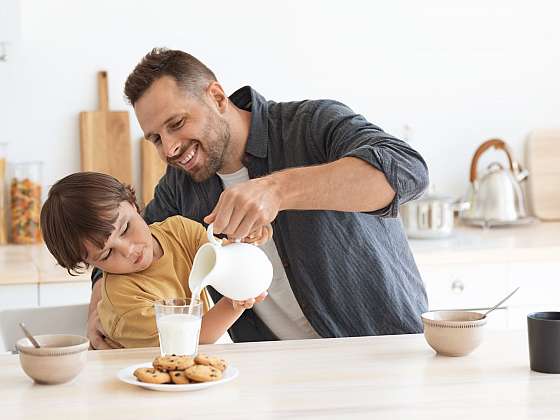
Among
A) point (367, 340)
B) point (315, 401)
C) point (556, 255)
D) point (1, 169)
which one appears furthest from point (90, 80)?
point (315, 401)

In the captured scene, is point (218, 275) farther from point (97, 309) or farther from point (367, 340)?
point (97, 309)

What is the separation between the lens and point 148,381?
1553 mm

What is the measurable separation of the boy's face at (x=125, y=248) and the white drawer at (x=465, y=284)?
1.30m

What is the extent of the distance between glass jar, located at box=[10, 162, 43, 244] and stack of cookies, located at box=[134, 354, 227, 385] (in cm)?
193

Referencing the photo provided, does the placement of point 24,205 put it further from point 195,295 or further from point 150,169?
point 195,295

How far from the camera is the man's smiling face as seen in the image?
224cm

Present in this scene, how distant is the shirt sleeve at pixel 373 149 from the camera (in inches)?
74.2

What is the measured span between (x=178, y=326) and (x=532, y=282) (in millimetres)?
1816

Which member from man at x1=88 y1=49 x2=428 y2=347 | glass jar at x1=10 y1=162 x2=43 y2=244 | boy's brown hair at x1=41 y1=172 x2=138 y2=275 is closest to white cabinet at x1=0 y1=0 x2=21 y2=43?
glass jar at x1=10 y1=162 x2=43 y2=244

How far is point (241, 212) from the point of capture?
1701 millimetres

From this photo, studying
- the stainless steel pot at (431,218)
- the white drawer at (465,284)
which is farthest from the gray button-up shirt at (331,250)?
the stainless steel pot at (431,218)

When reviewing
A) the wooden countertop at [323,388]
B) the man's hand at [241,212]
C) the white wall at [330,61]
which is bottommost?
the wooden countertop at [323,388]

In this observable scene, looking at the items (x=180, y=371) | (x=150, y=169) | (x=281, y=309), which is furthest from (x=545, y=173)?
(x=180, y=371)

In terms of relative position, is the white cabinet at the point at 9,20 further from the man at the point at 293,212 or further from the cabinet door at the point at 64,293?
the man at the point at 293,212
